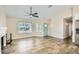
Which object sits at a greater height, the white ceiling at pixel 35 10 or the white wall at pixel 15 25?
the white ceiling at pixel 35 10

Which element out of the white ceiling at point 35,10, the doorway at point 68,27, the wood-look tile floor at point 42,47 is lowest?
the wood-look tile floor at point 42,47

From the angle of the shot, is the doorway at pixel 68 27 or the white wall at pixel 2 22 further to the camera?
the doorway at pixel 68 27

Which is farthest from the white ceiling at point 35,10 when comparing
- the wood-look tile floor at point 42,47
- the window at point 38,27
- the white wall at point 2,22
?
the wood-look tile floor at point 42,47

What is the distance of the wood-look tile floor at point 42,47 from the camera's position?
195 centimetres

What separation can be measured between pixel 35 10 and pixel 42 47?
752mm

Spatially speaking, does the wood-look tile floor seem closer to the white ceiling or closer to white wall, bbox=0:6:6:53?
white wall, bbox=0:6:6:53

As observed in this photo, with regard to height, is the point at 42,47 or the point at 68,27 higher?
the point at 68,27

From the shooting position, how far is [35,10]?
2.04 meters

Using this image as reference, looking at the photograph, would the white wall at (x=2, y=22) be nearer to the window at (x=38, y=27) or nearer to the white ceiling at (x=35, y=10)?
the white ceiling at (x=35, y=10)

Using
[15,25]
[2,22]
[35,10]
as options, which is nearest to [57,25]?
[35,10]

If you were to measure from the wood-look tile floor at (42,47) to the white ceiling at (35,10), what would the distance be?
514 mm

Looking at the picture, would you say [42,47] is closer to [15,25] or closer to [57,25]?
[57,25]
